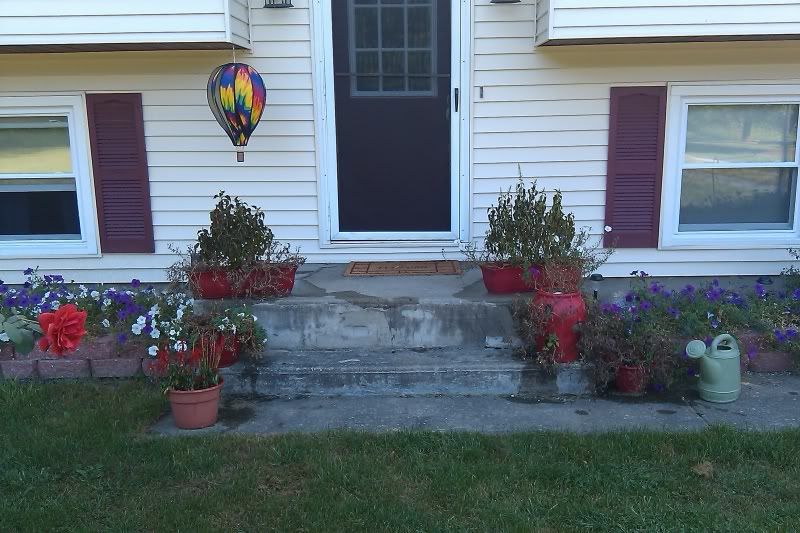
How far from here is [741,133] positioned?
17.7ft

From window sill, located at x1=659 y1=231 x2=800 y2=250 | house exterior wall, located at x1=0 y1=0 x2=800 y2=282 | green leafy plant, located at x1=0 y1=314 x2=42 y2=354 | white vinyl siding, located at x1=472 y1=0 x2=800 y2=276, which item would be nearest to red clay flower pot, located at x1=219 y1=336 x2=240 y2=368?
house exterior wall, located at x1=0 y1=0 x2=800 y2=282

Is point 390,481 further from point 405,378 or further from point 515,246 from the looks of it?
point 515,246

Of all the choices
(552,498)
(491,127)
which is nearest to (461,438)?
(552,498)

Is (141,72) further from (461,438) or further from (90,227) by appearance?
(461,438)

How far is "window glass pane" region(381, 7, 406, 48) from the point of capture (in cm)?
522

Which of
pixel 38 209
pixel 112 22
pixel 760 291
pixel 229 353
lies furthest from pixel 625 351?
pixel 38 209

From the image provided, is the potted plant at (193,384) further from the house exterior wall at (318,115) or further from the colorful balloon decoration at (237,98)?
the house exterior wall at (318,115)

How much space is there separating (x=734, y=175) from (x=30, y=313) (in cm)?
511

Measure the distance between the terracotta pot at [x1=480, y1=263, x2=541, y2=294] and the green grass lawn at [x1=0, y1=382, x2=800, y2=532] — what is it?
48.3 inches

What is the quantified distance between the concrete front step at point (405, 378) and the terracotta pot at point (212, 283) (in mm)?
493

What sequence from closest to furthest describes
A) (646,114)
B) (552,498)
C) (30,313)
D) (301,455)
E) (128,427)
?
1. (552,498)
2. (301,455)
3. (128,427)
4. (30,313)
5. (646,114)

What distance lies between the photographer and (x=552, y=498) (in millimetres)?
2859

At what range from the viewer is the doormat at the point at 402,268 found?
507 cm

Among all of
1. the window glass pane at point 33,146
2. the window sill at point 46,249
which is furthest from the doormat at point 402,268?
the window glass pane at point 33,146
